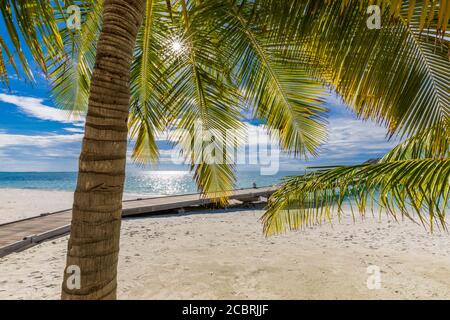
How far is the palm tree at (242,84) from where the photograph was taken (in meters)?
1.83

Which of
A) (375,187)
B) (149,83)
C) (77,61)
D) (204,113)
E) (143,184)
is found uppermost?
(77,61)

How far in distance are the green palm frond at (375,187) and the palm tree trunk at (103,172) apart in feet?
5.87

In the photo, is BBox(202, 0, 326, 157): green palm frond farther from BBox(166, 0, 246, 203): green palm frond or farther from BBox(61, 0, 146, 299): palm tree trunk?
BBox(61, 0, 146, 299): palm tree trunk

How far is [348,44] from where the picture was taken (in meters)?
2.55

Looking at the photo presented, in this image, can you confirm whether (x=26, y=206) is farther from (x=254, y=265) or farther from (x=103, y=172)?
(x=103, y=172)

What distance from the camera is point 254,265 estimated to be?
6.34m

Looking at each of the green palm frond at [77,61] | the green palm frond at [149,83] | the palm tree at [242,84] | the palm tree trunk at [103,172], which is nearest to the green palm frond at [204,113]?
the palm tree at [242,84]

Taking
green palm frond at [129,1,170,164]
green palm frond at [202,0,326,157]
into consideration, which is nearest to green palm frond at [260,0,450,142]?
green palm frond at [202,0,326,157]

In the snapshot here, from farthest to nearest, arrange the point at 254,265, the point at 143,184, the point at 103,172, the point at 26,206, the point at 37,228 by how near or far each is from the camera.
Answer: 1. the point at 143,184
2. the point at 26,206
3. the point at 37,228
4. the point at 254,265
5. the point at 103,172

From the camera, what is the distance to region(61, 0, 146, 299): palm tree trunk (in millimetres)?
Answer: 1792

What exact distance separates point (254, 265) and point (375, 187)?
4464 millimetres

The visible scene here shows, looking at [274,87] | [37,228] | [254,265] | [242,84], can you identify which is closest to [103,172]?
[242,84]

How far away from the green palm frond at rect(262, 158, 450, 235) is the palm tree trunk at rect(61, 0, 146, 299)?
1.79 meters

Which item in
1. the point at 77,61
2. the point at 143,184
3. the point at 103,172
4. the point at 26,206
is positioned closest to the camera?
the point at 103,172
